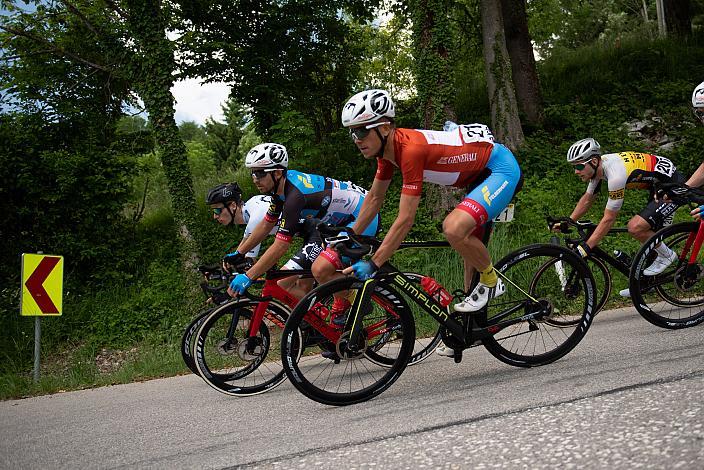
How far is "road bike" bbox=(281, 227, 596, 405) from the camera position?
438 centimetres

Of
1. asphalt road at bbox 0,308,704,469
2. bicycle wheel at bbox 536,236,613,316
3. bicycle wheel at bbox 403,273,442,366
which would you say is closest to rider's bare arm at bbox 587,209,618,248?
bicycle wheel at bbox 536,236,613,316

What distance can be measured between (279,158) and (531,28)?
72.2 feet

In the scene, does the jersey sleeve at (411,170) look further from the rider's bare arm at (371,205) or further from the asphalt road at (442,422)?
the asphalt road at (442,422)

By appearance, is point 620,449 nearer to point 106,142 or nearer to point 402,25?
point 106,142

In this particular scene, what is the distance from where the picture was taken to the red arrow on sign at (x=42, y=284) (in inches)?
301

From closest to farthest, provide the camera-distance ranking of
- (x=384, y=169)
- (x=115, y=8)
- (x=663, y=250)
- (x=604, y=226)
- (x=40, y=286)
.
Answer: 1. (x=384, y=169)
2. (x=663, y=250)
3. (x=604, y=226)
4. (x=40, y=286)
5. (x=115, y=8)

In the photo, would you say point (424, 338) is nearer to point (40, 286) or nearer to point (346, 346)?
point (346, 346)

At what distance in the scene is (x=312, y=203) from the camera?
5.88 m

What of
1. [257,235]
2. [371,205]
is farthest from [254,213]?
[371,205]

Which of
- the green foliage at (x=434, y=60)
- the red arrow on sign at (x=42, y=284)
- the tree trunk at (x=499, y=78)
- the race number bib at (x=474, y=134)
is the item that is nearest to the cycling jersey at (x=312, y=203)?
the race number bib at (x=474, y=134)

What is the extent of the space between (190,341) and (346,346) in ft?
5.39

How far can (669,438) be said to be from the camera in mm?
2875

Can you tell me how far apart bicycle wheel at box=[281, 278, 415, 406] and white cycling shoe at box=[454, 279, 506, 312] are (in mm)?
427

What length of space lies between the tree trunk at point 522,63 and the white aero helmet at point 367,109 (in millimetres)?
10876
